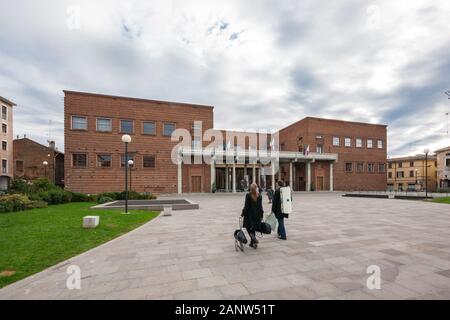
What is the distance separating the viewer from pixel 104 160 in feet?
88.2

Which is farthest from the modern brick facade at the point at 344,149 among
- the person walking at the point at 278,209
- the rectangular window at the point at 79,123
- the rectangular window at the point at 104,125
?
the person walking at the point at 278,209

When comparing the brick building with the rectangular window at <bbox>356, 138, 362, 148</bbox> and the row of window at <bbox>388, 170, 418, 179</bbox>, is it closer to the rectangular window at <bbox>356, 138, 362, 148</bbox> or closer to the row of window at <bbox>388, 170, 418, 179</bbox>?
the rectangular window at <bbox>356, 138, 362, 148</bbox>

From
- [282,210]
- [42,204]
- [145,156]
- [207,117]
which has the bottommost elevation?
[42,204]

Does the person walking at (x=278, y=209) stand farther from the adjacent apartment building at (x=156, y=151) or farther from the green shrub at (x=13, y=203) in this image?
the adjacent apartment building at (x=156, y=151)

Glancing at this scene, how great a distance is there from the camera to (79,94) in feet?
86.6

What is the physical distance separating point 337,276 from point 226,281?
1991 mm

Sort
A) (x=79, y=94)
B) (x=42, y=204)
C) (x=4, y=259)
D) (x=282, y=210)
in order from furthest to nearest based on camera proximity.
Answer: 1. (x=79, y=94)
2. (x=42, y=204)
3. (x=282, y=210)
4. (x=4, y=259)

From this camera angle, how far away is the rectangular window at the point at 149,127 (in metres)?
28.6

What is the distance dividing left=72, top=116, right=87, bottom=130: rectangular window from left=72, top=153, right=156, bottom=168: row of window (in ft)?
10.5

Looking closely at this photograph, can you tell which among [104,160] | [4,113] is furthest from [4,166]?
[104,160]

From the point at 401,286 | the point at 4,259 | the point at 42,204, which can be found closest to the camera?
the point at 401,286

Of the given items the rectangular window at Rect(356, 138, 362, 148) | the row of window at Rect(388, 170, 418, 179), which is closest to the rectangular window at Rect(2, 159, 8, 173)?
the rectangular window at Rect(356, 138, 362, 148)
